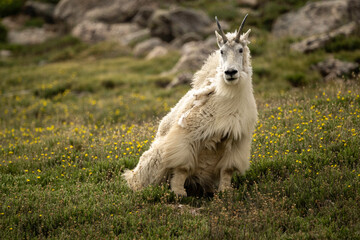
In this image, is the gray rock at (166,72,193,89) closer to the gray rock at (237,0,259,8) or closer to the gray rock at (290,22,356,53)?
the gray rock at (290,22,356,53)

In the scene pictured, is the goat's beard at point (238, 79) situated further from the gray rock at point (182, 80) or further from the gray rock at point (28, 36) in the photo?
the gray rock at point (28, 36)

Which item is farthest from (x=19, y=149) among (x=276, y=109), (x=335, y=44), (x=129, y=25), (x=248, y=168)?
(x=129, y=25)

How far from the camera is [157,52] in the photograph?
25.6 m

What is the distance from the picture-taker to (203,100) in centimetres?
611

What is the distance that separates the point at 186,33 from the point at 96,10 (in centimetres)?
1385

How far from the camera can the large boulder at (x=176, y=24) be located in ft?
91.0

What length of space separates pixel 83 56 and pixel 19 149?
68.9 feet

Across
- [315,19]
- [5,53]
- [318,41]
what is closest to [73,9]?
[5,53]

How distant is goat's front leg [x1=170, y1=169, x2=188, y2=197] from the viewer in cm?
612

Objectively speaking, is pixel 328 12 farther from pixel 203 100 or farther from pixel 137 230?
pixel 137 230

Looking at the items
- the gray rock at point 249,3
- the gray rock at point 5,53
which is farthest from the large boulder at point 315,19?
the gray rock at point 5,53

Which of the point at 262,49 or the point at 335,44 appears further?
the point at 262,49

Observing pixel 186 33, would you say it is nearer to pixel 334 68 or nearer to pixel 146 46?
pixel 146 46

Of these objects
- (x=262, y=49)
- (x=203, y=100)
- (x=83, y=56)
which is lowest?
(x=83, y=56)
